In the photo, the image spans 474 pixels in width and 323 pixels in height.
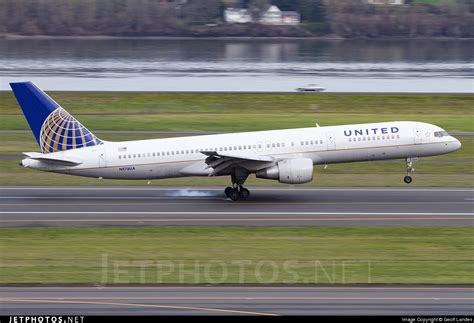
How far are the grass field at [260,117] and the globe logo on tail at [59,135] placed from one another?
6132mm

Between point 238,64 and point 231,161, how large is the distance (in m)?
101

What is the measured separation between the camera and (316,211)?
43.4 meters

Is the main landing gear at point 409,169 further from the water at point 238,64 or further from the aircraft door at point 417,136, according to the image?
the water at point 238,64

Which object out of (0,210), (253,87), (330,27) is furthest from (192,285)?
(330,27)

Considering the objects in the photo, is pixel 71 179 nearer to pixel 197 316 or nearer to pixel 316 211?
pixel 316 211

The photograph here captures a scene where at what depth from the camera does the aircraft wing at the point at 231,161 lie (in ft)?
148

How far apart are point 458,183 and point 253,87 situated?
196 feet

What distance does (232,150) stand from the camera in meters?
46.9

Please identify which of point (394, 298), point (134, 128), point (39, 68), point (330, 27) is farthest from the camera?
point (330, 27)

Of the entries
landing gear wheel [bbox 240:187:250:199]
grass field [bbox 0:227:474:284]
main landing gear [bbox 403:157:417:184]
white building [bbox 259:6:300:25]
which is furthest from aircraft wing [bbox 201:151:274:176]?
white building [bbox 259:6:300:25]

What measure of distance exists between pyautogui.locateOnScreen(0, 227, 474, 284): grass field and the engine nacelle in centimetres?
621

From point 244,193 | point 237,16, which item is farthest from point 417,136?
point 237,16

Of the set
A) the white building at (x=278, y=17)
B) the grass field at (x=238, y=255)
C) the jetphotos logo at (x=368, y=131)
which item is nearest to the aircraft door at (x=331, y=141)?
the jetphotos logo at (x=368, y=131)

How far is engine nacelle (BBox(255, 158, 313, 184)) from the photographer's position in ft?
148
